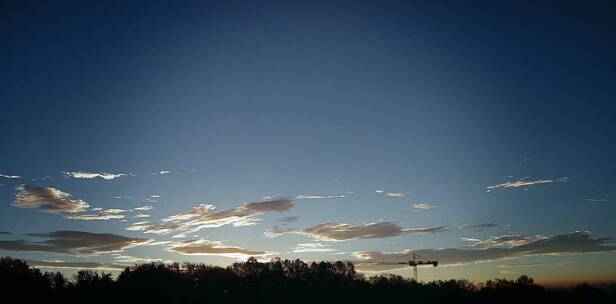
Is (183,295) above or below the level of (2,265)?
below

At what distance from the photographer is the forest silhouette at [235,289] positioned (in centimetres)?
11138

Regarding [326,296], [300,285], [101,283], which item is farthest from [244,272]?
[101,283]

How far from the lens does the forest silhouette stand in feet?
365

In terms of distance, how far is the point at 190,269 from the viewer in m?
181

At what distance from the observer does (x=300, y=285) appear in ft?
586

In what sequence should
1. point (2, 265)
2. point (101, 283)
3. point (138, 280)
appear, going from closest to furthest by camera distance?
1. point (2, 265)
2. point (101, 283)
3. point (138, 280)

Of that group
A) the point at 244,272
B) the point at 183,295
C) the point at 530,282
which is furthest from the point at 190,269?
the point at 530,282

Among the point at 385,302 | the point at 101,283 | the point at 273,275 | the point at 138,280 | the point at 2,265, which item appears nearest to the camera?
the point at 2,265

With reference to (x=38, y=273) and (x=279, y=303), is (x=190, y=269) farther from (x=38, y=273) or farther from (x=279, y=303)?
(x=38, y=273)

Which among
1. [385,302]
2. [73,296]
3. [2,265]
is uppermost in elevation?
[2,265]

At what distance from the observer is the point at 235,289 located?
17375cm

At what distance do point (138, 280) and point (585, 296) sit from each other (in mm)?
169513

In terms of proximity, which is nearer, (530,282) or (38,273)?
(38,273)

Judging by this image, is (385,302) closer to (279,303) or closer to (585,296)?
(279,303)
